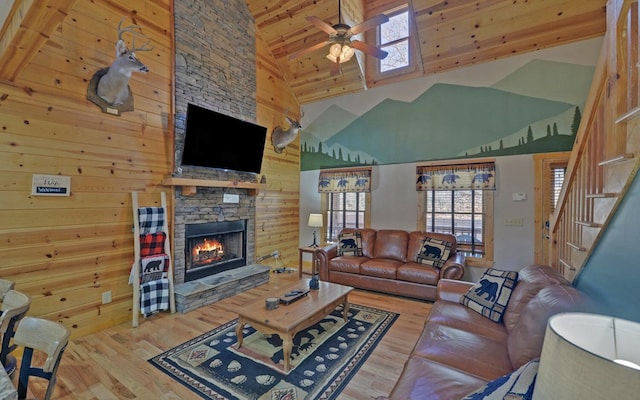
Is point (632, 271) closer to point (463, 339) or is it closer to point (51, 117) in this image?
point (463, 339)

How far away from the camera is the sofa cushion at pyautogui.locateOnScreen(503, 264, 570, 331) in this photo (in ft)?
6.68

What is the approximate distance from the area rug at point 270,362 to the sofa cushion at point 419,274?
0.99 meters

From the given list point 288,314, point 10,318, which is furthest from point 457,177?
point 10,318

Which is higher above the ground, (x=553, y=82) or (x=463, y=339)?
(x=553, y=82)

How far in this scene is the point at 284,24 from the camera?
5082 mm

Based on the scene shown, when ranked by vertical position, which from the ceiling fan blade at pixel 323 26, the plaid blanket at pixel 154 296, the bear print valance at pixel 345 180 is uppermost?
the ceiling fan blade at pixel 323 26

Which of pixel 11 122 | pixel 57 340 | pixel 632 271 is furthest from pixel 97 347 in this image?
pixel 632 271

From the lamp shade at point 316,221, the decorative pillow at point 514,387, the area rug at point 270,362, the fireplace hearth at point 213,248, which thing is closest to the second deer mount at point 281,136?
the lamp shade at point 316,221

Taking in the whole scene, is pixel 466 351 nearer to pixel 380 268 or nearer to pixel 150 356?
pixel 380 268

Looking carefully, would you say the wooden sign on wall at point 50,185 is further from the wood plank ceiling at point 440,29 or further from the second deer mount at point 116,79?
the wood plank ceiling at point 440,29

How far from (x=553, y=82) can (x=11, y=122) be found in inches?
252

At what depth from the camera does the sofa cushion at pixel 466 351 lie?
1679 mm

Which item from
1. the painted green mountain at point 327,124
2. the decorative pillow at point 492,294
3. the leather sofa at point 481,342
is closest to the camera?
the leather sofa at point 481,342

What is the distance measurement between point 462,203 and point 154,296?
15.3 feet
